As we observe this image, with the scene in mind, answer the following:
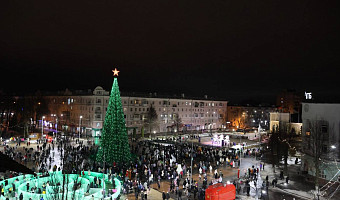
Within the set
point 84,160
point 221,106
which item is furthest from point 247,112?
point 84,160

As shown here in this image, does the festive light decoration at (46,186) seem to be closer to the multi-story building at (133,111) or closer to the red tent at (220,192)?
the red tent at (220,192)

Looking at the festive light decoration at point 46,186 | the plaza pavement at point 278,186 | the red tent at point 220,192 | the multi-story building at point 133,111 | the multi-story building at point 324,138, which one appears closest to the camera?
the festive light decoration at point 46,186

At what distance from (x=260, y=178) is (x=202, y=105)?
58.2m

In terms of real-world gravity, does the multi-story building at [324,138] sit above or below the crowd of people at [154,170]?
above

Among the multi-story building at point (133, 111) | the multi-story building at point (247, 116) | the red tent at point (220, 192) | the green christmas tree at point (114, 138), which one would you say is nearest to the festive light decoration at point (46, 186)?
the green christmas tree at point (114, 138)

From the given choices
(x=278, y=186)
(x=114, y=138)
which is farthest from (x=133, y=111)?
(x=278, y=186)

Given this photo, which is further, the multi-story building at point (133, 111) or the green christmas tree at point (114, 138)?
the multi-story building at point (133, 111)

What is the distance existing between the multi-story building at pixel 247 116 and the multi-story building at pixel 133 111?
977 centimetres

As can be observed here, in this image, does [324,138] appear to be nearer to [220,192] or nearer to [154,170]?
[220,192]

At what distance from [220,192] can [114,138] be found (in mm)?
14341

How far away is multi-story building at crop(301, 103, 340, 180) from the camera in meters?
26.7

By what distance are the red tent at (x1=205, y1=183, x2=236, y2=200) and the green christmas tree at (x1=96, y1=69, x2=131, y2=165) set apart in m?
13.1

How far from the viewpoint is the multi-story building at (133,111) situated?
61781 millimetres

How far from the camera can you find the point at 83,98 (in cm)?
6475
